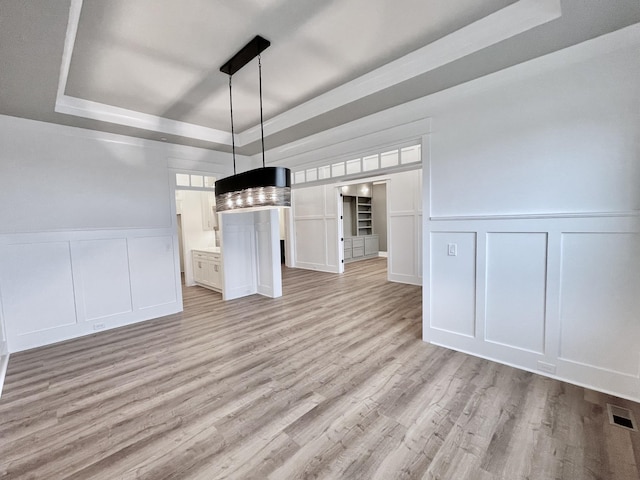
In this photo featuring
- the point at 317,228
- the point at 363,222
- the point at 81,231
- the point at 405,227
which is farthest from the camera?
the point at 363,222

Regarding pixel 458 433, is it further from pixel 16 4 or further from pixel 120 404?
pixel 16 4

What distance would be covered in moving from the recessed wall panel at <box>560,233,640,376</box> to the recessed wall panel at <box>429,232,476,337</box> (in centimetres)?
69

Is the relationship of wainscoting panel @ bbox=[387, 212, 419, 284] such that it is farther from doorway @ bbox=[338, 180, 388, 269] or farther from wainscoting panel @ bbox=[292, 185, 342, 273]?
doorway @ bbox=[338, 180, 388, 269]

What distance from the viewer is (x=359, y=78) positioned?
2.84m

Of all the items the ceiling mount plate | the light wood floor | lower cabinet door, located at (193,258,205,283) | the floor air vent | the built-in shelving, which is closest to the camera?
the light wood floor

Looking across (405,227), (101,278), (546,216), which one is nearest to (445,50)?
(546,216)

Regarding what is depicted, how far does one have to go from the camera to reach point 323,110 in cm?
326

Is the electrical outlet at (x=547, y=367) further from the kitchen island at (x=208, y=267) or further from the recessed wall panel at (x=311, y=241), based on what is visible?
the recessed wall panel at (x=311, y=241)

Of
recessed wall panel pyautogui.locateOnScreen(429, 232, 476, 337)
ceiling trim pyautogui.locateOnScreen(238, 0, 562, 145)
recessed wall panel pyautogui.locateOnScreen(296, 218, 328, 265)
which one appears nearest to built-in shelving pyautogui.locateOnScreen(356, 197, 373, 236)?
recessed wall panel pyautogui.locateOnScreen(296, 218, 328, 265)

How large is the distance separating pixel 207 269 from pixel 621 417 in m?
6.08

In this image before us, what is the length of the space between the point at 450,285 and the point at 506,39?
84.9 inches

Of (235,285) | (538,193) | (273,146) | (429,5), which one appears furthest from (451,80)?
(235,285)

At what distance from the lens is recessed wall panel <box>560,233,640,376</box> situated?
6.58 ft

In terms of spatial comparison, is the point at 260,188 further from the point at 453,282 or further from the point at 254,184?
the point at 453,282
